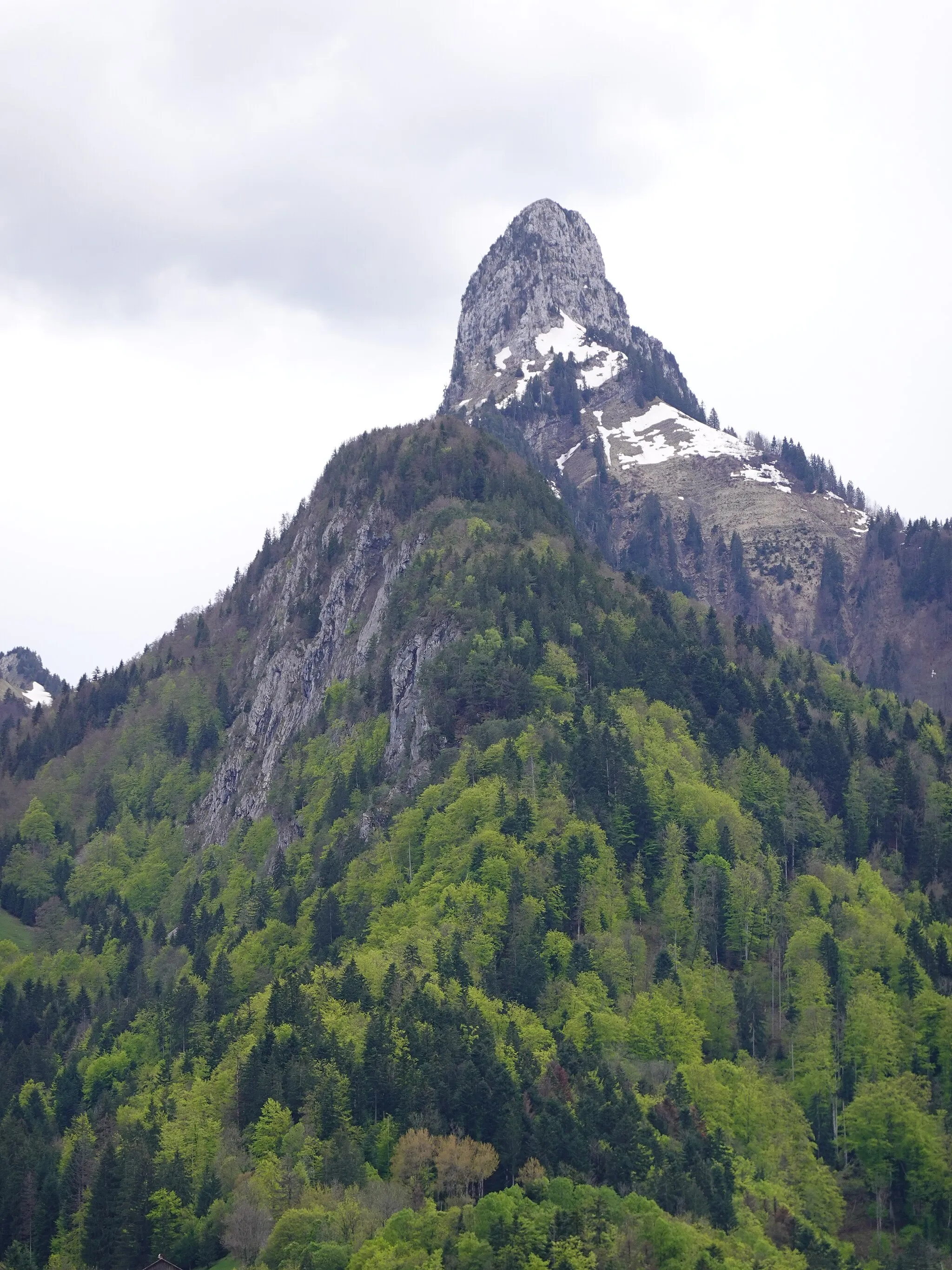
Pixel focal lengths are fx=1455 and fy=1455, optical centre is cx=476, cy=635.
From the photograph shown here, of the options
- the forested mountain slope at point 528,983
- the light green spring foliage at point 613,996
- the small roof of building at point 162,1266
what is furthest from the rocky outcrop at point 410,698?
the small roof of building at point 162,1266

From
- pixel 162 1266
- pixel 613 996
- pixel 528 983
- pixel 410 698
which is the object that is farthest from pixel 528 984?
pixel 410 698

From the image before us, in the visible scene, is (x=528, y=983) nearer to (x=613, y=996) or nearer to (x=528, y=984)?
(x=528, y=984)

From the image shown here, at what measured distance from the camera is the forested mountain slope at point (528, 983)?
94.1 m

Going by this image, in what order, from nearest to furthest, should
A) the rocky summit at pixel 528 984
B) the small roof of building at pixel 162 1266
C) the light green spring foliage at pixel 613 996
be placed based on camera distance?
the light green spring foliage at pixel 613 996
the small roof of building at pixel 162 1266
the rocky summit at pixel 528 984

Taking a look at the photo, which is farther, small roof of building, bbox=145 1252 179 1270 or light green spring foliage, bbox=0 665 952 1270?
small roof of building, bbox=145 1252 179 1270

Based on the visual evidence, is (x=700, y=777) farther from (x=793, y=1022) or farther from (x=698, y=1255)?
(x=698, y=1255)

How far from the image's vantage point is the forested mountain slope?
94125 mm

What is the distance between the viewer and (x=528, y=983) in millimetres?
115938

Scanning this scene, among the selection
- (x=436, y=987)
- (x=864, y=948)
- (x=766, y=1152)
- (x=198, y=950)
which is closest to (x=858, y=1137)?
(x=766, y=1152)

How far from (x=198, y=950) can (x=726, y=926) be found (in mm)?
58841

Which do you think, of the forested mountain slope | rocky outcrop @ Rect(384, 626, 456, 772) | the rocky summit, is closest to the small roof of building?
the rocky summit

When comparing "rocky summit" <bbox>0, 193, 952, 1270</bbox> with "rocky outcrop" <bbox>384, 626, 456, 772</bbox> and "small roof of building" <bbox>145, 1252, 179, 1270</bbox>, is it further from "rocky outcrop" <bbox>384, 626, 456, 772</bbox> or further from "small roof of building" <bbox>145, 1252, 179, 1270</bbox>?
"small roof of building" <bbox>145, 1252, 179, 1270</bbox>

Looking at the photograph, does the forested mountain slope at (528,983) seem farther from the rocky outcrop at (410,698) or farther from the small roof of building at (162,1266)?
the small roof of building at (162,1266)

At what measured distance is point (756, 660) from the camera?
184 metres
